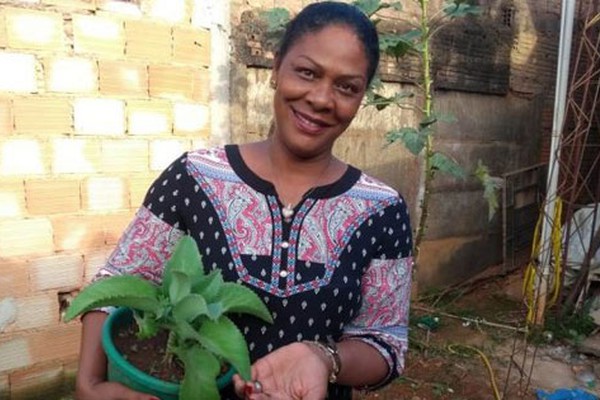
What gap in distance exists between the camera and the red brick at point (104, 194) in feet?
9.16

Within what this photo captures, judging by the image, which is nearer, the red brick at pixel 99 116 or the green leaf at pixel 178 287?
the green leaf at pixel 178 287

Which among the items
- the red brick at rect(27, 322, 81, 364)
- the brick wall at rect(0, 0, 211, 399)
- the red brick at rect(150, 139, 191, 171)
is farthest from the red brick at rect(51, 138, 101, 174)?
the red brick at rect(27, 322, 81, 364)

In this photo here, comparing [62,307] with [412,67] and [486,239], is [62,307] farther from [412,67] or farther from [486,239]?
[486,239]

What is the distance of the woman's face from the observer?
127 cm

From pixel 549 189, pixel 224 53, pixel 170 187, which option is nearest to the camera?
pixel 170 187

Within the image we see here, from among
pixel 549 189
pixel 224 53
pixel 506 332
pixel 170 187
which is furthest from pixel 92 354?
pixel 506 332

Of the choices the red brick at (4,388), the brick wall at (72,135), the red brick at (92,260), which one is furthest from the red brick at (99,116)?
the red brick at (4,388)

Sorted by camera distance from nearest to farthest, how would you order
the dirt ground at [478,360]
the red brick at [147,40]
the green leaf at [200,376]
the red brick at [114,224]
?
the green leaf at [200,376] < the red brick at [147,40] < the red brick at [114,224] < the dirt ground at [478,360]

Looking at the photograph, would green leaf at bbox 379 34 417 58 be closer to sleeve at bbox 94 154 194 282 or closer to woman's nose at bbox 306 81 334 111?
woman's nose at bbox 306 81 334 111

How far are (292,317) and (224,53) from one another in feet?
7.30

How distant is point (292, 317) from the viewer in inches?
49.8

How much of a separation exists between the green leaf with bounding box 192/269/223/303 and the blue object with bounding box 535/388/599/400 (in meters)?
2.93

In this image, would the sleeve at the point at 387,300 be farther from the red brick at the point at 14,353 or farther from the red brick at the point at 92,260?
the red brick at the point at 14,353

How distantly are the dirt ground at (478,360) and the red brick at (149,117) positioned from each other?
185 centimetres
